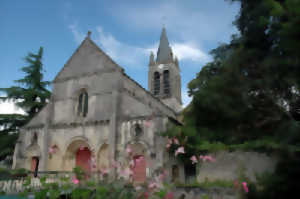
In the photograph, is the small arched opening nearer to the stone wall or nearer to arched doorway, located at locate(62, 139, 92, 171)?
arched doorway, located at locate(62, 139, 92, 171)

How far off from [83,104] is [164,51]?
22322mm

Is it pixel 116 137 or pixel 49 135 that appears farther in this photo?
pixel 49 135

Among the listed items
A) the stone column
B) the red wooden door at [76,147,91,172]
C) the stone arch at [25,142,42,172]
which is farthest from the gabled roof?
the red wooden door at [76,147,91,172]

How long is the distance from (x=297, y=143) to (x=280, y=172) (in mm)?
5540

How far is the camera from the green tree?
20.7 meters

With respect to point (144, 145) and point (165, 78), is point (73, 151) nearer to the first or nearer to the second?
point (144, 145)

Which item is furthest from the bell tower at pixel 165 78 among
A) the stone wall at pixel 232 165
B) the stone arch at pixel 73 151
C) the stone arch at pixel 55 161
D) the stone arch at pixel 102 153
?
the stone wall at pixel 232 165

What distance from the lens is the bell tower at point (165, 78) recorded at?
3341 cm

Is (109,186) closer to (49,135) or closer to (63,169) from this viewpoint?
(63,169)

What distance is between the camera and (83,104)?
1777 cm

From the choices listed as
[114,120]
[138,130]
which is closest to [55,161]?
[114,120]

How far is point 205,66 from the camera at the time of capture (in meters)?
11.1

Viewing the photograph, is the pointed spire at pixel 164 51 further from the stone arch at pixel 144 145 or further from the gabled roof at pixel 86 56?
the stone arch at pixel 144 145

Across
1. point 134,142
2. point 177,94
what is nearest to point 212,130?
point 134,142
